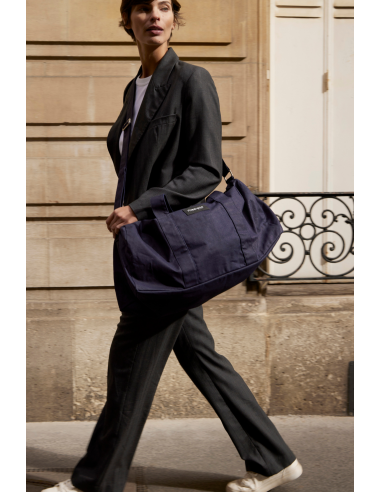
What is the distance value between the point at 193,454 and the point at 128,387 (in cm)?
117

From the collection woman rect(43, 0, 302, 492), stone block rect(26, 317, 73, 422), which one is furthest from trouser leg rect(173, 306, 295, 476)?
stone block rect(26, 317, 73, 422)

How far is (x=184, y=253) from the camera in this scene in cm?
206

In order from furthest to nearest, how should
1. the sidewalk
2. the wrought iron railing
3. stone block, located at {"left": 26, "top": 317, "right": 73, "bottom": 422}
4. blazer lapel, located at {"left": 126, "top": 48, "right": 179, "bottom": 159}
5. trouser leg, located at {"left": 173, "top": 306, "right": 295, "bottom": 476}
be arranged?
the wrought iron railing, stone block, located at {"left": 26, "top": 317, "right": 73, "bottom": 422}, the sidewalk, trouser leg, located at {"left": 173, "top": 306, "right": 295, "bottom": 476}, blazer lapel, located at {"left": 126, "top": 48, "right": 179, "bottom": 159}

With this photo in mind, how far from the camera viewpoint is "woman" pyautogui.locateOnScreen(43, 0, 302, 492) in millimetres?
2146

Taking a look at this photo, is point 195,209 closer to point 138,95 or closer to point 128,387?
point 138,95

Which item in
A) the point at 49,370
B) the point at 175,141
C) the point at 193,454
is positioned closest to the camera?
the point at 175,141

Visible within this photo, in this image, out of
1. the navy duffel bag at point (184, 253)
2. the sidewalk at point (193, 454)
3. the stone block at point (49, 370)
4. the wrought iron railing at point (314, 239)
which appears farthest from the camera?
the wrought iron railing at point (314, 239)

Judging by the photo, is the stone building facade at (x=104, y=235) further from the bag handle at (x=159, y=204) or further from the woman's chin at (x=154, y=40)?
the bag handle at (x=159, y=204)

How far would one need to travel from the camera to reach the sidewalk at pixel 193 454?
281 centimetres

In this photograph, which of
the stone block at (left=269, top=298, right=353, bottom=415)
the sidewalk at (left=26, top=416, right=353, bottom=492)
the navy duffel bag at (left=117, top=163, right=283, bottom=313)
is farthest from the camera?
the stone block at (left=269, top=298, right=353, bottom=415)

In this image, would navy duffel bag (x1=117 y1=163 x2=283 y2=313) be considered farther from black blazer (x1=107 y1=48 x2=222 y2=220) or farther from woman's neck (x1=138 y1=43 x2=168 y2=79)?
woman's neck (x1=138 y1=43 x2=168 y2=79)

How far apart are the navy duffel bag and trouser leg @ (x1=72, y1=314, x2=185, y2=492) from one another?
0.59 feet

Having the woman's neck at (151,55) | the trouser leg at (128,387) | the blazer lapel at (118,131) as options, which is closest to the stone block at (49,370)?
the trouser leg at (128,387)

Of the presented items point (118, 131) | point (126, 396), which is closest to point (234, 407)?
point (126, 396)
